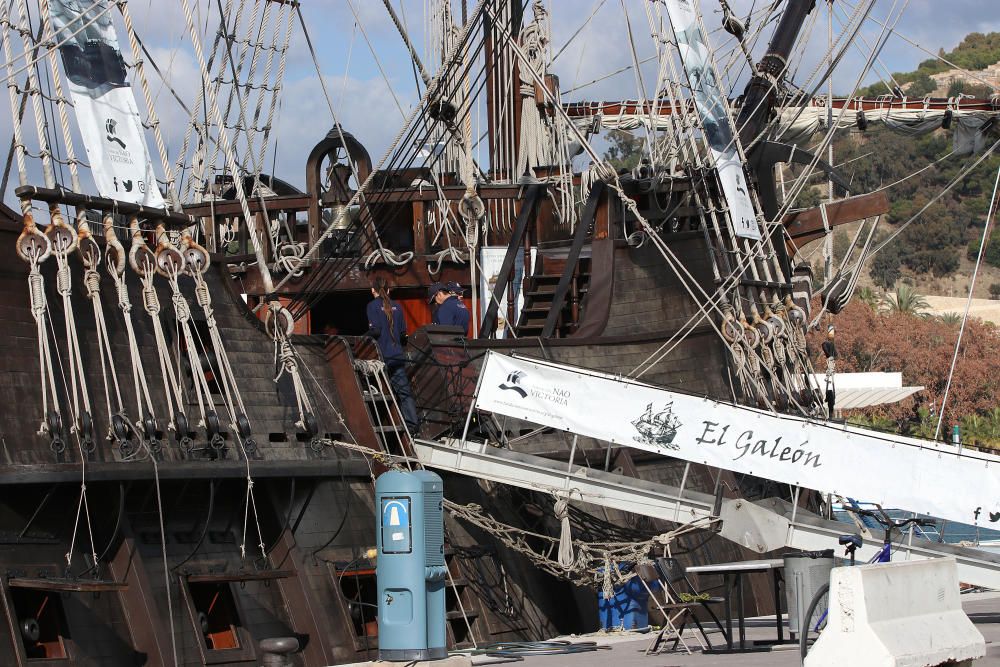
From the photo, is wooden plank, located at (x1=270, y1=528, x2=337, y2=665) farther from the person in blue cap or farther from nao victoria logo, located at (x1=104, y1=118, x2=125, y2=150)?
the person in blue cap

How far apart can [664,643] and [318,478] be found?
3048mm

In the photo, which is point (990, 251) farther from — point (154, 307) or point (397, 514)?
point (397, 514)

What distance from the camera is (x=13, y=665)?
30.7 ft

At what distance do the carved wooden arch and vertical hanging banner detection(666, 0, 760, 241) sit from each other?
4010 mm

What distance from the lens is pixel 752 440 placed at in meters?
13.0

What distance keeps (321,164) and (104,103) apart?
5560 mm

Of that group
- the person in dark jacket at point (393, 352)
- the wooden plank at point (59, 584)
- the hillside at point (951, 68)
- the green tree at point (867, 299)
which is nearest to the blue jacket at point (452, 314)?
the person in dark jacket at point (393, 352)

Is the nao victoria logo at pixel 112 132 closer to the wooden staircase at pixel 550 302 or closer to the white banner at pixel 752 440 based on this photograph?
the white banner at pixel 752 440

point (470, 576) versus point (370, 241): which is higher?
point (370, 241)

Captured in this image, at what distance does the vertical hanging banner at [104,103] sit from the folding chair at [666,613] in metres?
5.08

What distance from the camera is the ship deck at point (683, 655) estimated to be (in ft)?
30.5

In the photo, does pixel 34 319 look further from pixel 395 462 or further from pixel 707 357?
pixel 707 357

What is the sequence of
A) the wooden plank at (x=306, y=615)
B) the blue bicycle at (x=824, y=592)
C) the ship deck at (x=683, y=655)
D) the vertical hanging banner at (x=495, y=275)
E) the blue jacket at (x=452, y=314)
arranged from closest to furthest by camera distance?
the blue bicycle at (x=824, y=592) < the ship deck at (x=683, y=655) < the wooden plank at (x=306, y=615) < the blue jacket at (x=452, y=314) < the vertical hanging banner at (x=495, y=275)

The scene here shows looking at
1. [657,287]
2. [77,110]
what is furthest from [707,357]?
[77,110]
